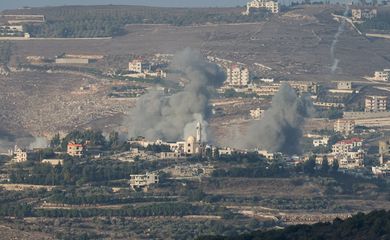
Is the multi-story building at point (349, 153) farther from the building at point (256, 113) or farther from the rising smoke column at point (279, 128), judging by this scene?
the building at point (256, 113)

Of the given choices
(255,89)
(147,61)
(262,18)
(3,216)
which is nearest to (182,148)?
(3,216)

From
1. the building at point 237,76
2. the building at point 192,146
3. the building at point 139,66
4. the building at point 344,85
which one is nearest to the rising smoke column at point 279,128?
the building at point 192,146

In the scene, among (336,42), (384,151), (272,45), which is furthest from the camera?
(336,42)

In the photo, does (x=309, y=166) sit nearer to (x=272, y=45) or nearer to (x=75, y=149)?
(x=75, y=149)

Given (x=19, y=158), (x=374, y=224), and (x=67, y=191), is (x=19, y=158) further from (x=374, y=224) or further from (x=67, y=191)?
(x=374, y=224)

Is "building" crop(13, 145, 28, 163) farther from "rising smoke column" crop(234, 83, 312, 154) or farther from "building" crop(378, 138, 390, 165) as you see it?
"building" crop(378, 138, 390, 165)

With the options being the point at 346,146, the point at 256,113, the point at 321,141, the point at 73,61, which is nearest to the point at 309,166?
the point at 346,146

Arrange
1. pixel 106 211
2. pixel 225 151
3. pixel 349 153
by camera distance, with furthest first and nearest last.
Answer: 1. pixel 349 153
2. pixel 225 151
3. pixel 106 211
